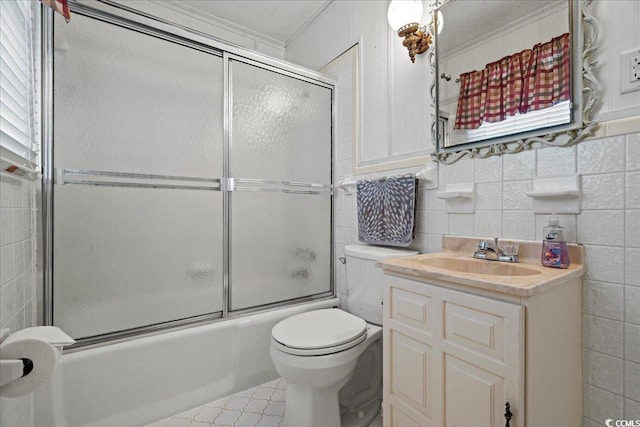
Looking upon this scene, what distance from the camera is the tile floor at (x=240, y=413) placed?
142 centimetres

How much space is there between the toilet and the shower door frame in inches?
20.3

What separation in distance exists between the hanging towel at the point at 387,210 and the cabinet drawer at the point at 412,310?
19.6 inches

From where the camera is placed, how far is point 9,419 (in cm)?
86

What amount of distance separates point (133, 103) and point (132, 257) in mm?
756

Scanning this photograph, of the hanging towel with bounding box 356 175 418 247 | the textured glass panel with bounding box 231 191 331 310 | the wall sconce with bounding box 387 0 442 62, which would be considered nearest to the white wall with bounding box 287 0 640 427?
the hanging towel with bounding box 356 175 418 247

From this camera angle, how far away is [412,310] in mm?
1051

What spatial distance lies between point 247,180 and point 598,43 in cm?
163

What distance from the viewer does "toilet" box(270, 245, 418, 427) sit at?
1.23m

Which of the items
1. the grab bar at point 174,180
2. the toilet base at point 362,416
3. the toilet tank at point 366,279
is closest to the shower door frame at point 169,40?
the grab bar at point 174,180

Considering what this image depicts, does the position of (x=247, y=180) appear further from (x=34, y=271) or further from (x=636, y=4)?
(x=636, y=4)

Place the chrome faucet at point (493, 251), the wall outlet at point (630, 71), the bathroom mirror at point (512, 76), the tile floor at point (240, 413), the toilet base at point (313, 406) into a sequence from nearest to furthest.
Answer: the wall outlet at point (630, 71) < the bathroom mirror at point (512, 76) < the chrome faucet at point (493, 251) < the toilet base at point (313, 406) < the tile floor at point (240, 413)

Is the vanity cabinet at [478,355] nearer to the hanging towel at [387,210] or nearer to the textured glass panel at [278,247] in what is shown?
the hanging towel at [387,210]

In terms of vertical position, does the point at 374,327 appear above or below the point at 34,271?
below

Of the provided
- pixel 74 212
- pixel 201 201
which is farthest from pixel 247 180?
pixel 74 212
